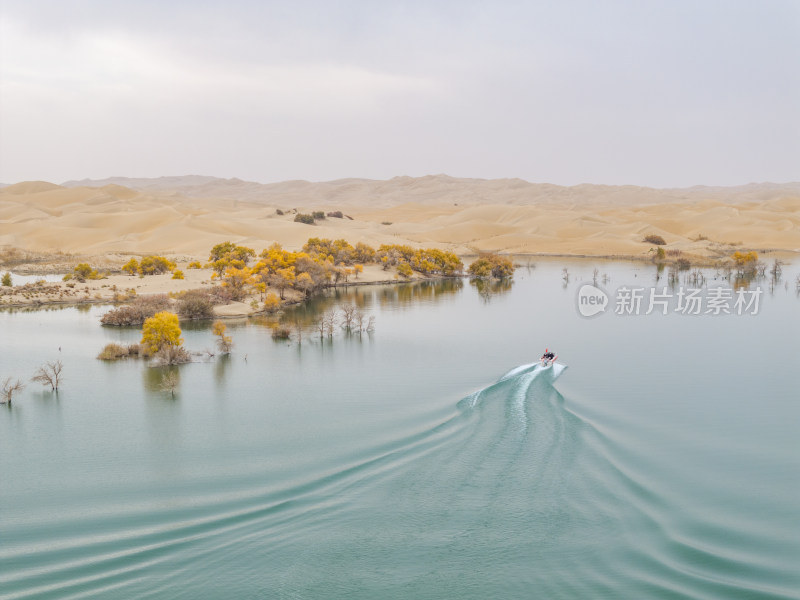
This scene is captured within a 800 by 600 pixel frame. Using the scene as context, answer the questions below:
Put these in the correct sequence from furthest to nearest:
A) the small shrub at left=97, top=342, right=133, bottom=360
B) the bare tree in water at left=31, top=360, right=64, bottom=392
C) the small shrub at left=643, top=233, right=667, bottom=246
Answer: the small shrub at left=643, top=233, right=667, bottom=246, the small shrub at left=97, top=342, right=133, bottom=360, the bare tree in water at left=31, top=360, right=64, bottom=392

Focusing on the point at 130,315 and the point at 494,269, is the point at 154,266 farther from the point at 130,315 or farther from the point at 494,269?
the point at 494,269

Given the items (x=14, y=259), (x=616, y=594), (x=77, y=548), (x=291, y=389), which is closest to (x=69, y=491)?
(x=77, y=548)

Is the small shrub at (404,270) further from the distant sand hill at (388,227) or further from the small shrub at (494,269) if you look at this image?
the distant sand hill at (388,227)

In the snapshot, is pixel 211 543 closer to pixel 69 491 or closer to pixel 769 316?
pixel 69 491

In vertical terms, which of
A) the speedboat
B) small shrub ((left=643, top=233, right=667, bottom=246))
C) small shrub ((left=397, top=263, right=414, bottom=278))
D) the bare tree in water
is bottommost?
the speedboat

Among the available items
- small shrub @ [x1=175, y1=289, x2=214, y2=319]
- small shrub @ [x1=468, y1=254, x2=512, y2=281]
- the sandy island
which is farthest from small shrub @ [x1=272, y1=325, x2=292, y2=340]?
small shrub @ [x1=468, y1=254, x2=512, y2=281]

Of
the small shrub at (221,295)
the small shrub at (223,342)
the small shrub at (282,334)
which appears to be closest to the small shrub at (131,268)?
the small shrub at (221,295)

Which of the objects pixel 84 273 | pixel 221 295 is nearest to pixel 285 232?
pixel 84 273

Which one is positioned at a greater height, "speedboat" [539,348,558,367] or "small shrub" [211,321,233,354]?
"small shrub" [211,321,233,354]

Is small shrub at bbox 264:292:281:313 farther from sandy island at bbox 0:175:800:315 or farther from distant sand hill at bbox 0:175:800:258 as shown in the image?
distant sand hill at bbox 0:175:800:258
